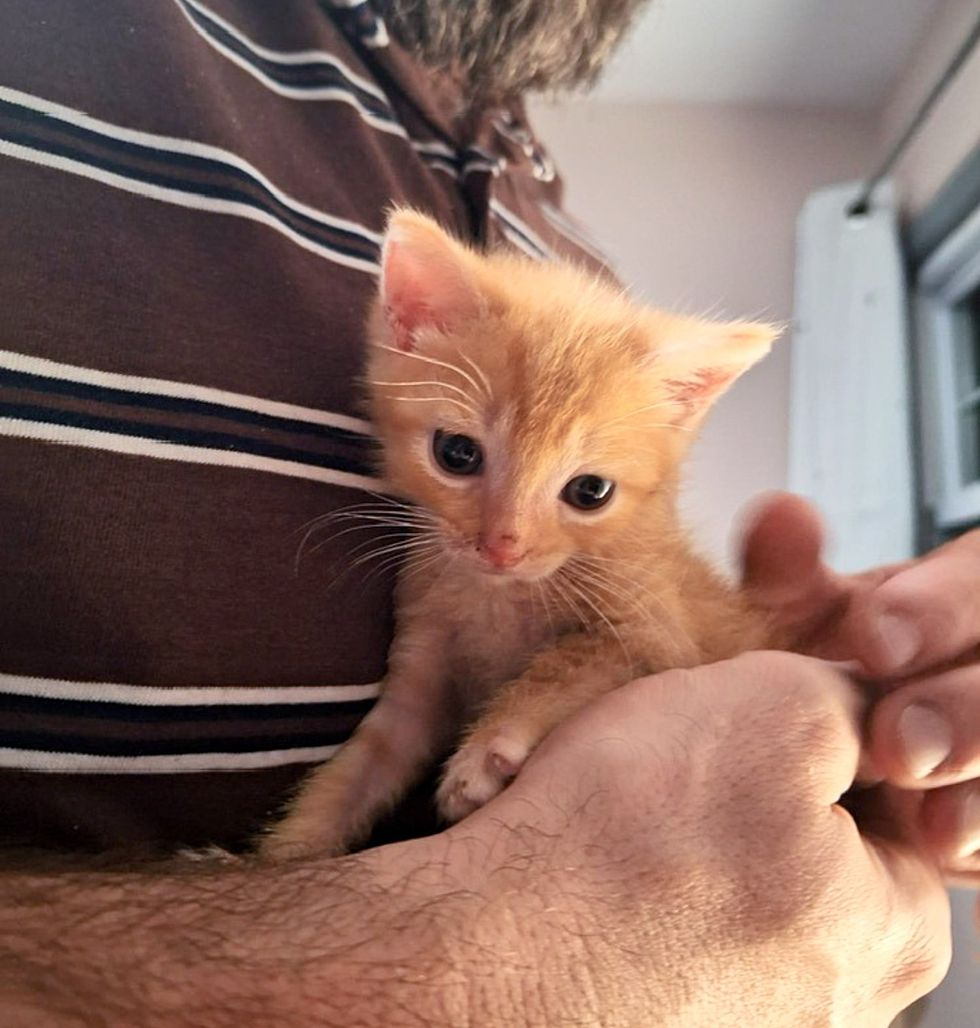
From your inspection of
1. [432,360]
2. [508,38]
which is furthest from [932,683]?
[508,38]

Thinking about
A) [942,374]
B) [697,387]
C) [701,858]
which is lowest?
[701,858]

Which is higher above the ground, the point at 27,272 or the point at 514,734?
the point at 27,272

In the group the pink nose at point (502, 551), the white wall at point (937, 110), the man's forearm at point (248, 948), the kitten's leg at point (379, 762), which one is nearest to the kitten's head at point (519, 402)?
the pink nose at point (502, 551)

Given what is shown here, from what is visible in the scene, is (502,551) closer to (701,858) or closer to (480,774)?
Result: (480,774)

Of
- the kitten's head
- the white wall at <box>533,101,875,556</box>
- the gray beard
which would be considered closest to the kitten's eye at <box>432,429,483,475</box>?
the kitten's head

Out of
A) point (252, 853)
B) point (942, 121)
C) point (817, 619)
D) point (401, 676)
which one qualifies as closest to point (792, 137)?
point (942, 121)

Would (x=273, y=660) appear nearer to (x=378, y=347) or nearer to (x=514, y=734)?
(x=514, y=734)
